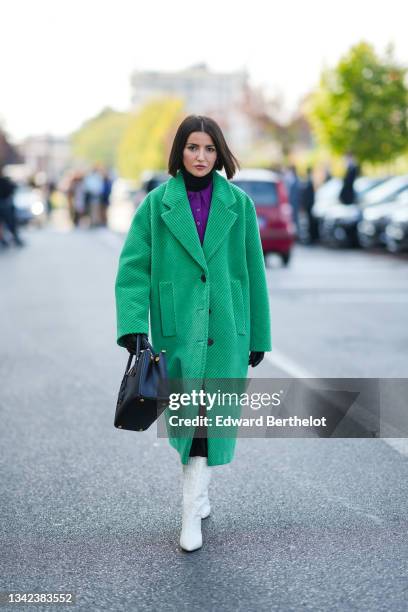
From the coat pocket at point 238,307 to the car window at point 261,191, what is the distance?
13.9m

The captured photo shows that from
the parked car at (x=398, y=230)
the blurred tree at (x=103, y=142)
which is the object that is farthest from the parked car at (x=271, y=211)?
the blurred tree at (x=103, y=142)

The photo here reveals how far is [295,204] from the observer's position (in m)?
26.5

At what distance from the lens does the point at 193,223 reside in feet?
13.2

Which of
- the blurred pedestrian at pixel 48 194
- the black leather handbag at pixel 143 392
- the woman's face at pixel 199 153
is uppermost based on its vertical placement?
the woman's face at pixel 199 153

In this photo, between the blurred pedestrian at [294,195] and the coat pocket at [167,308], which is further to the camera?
the blurred pedestrian at [294,195]

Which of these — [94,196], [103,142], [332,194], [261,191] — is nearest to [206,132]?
[261,191]

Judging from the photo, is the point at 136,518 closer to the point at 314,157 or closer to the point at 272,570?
the point at 272,570

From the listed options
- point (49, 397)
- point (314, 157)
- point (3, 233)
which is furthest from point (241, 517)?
point (314, 157)

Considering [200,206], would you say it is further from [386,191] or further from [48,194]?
[48,194]

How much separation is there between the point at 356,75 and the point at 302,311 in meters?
28.4

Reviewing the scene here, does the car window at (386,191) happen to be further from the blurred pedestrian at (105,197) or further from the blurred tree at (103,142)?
the blurred tree at (103,142)

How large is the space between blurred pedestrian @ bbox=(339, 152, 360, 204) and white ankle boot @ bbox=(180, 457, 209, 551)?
775 inches

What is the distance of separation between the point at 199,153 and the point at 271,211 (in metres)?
14.0

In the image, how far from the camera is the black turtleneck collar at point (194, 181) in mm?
4113
